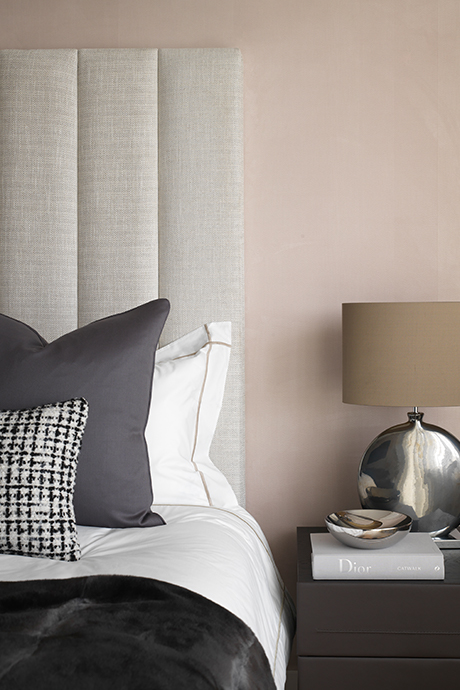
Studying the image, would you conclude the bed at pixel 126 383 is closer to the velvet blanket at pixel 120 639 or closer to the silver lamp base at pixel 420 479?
the velvet blanket at pixel 120 639

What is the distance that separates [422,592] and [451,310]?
2.33 ft

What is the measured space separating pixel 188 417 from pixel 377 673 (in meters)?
0.78

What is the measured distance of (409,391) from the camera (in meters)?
1.62

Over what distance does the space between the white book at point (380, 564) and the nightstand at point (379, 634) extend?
0.05ft

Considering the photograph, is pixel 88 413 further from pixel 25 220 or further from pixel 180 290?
pixel 25 220

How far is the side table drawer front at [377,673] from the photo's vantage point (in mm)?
1407

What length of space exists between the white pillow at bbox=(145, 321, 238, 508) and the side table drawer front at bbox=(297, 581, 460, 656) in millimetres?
394

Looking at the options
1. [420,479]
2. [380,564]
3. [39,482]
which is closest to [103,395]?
[39,482]

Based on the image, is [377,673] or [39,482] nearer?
[39,482]

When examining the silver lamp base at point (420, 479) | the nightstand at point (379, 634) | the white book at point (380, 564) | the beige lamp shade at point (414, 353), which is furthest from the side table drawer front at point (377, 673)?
the beige lamp shade at point (414, 353)

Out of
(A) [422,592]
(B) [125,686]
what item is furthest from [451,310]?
(B) [125,686]

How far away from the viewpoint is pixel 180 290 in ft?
6.45

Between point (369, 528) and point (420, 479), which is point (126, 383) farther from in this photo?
point (420, 479)

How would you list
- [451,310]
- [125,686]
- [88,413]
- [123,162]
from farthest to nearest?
[123,162] < [451,310] < [88,413] < [125,686]
